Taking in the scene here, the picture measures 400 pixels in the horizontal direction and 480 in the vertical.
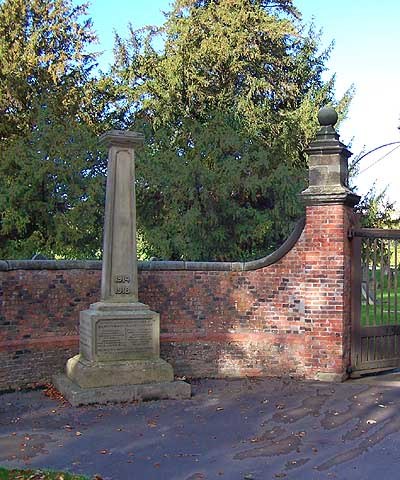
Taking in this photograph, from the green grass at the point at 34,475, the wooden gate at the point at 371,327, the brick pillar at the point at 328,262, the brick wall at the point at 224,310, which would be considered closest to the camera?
the green grass at the point at 34,475

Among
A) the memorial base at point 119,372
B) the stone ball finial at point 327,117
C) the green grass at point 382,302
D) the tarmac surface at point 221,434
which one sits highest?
the stone ball finial at point 327,117

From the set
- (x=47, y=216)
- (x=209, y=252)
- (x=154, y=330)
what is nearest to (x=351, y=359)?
(x=154, y=330)

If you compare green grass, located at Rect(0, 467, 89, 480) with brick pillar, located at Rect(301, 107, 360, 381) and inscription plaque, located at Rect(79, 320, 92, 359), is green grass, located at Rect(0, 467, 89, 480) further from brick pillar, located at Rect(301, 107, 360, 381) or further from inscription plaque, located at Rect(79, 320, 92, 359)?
brick pillar, located at Rect(301, 107, 360, 381)

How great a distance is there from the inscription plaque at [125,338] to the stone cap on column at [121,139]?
7.76ft

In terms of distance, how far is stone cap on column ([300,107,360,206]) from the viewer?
28.8 feet

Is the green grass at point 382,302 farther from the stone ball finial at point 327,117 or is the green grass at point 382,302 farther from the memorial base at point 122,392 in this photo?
the memorial base at point 122,392

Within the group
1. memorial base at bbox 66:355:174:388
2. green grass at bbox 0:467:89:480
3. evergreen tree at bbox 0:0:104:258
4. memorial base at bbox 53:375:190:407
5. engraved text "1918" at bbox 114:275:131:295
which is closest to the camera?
green grass at bbox 0:467:89:480

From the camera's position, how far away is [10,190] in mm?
14781

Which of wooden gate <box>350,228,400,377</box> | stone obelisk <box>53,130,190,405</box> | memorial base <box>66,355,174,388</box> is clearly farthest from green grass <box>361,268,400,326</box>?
memorial base <box>66,355,174,388</box>

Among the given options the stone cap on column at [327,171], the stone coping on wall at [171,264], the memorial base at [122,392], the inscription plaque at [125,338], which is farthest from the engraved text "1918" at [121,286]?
the stone cap on column at [327,171]

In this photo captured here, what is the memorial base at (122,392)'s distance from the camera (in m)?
7.36

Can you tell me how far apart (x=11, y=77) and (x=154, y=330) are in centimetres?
1188

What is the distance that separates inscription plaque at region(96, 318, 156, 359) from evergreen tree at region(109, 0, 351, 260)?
737 cm

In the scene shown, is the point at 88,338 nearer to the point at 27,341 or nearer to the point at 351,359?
the point at 27,341
